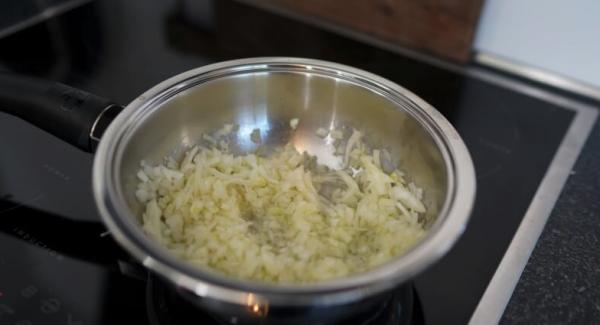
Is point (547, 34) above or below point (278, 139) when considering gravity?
above

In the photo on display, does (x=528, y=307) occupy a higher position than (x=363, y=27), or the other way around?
(x=363, y=27)

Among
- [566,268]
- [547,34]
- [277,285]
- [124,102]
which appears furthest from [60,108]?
[547,34]

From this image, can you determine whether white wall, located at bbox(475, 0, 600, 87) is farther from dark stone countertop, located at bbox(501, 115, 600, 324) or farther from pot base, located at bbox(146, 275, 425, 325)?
pot base, located at bbox(146, 275, 425, 325)

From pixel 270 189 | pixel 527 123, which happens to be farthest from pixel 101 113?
pixel 527 123

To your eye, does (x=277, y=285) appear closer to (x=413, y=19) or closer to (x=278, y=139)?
(x=278, y=139)

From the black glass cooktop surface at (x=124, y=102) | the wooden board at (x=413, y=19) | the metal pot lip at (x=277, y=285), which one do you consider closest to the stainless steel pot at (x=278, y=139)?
the metal pot lip at (x=277, y=285)

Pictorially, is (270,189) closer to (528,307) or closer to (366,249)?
(366,249)

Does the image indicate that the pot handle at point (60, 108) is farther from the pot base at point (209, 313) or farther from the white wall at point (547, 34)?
the white wall at point (547, 34)
